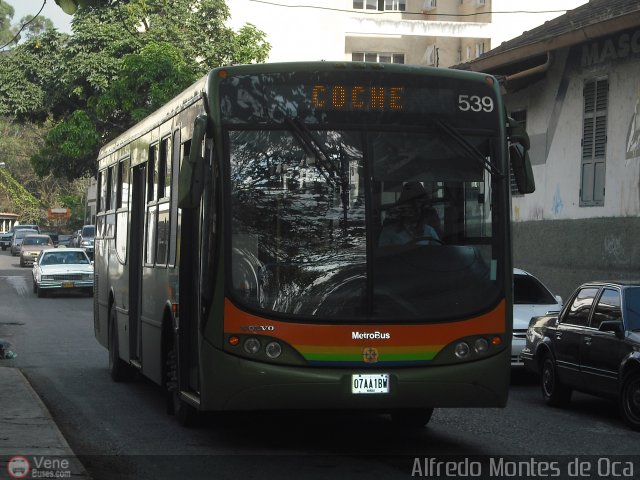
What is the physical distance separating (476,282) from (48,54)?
4098 cm

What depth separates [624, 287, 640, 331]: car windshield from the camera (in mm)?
12430

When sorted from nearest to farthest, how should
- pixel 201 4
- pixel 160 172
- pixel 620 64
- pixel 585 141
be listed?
1. pixel 160 172
2. pixel 620 64
3. pixel 585 141
4. pixel 201 4

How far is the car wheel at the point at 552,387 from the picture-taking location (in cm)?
1387

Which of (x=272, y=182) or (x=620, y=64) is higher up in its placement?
(x=620, y=64)

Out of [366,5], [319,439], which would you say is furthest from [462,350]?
[366,5]

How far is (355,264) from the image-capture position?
9406mm

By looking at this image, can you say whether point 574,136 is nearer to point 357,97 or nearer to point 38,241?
point 357,97

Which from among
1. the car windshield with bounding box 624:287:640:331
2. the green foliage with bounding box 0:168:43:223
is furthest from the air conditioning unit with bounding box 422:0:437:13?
the green foliage with bounding box 0:168:43:223

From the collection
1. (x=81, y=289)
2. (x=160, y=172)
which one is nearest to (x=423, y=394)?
(x=160, y=172)

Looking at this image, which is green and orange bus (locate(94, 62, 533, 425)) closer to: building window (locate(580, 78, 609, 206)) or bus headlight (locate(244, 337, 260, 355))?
bus headlight (locate(244, 337, 260, 355))

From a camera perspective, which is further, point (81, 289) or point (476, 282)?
point (81, 289)

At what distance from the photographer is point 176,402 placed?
11.7m

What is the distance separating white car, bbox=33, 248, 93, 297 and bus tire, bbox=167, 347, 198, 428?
26456 millimetres

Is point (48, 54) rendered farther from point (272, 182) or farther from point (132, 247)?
point (272, 182)
